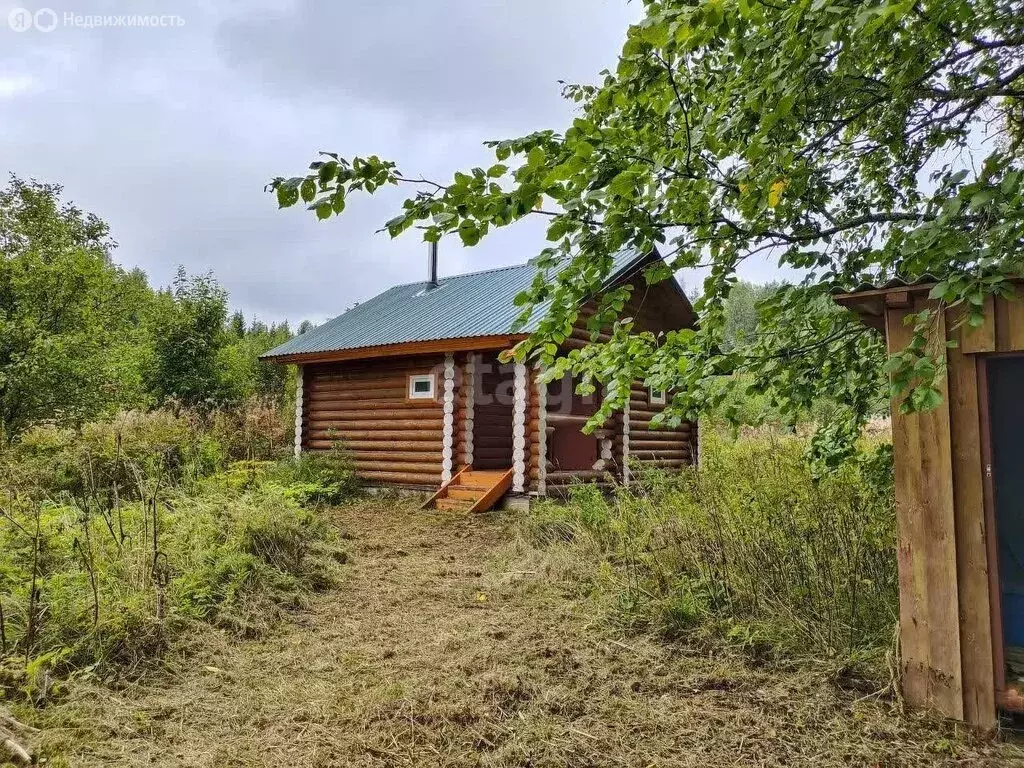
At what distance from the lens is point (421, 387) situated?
1112 centimetres

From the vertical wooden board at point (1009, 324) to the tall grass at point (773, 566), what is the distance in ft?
5.03

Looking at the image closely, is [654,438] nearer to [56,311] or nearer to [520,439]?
[520,439]

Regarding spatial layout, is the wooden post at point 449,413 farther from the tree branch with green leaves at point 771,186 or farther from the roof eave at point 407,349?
the tree branch with green leaves at point 771,186

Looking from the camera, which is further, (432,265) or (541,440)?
(432,265)

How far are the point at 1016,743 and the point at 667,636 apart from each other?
5.90 feet

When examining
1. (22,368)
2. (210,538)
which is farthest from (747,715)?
(22,368)

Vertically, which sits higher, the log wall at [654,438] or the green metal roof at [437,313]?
the green metal roof at [437,313]

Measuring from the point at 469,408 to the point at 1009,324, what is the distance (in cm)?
819

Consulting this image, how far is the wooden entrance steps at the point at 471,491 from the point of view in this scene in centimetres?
938

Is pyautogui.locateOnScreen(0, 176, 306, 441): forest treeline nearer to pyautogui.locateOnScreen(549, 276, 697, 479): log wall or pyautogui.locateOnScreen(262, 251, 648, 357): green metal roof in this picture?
pyautogui.locateOnScreen(262, 251, 648, 357): green metal roof

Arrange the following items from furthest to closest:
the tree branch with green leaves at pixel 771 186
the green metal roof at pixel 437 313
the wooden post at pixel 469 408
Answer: the wooden post at pixel 469 408
the green metal roof at pixel 437 313
the tree branch with green leaves at pixel 771 186

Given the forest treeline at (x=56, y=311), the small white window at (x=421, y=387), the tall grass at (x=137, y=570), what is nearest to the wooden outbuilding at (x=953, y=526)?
the tall grass at (x=137, y=570)

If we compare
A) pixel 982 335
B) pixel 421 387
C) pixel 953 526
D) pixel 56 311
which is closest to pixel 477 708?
pixel 953 526

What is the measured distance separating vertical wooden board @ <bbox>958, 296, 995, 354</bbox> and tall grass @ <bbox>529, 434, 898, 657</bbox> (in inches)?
57.7
